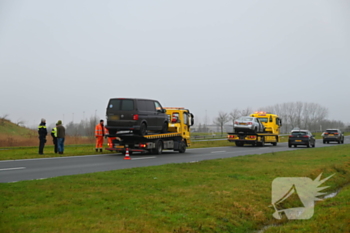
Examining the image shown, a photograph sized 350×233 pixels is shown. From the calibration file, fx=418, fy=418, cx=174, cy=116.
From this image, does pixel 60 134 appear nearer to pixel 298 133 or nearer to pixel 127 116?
pixel 127 116

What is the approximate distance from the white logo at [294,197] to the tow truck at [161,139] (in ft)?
34.6

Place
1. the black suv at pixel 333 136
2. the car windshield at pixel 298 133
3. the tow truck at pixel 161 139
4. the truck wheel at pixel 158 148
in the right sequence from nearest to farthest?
the tow truck at pixel 161 139 < the truck wheel at pixel 158 148 < the car windshield at pixel 298 133 < the black suv at pixel 333 136

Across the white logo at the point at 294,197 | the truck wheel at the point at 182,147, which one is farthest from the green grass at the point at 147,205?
the truck wheel at the point at 182,147

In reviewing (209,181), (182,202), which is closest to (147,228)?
(182,202)

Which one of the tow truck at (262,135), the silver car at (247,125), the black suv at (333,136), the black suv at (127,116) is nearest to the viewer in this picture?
the black suv at (127,116)

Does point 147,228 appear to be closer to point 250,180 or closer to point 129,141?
point 250,180

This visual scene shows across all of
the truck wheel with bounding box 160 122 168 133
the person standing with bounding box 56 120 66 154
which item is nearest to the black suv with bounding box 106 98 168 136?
the truck wheel with bounding box 160 122 168 133

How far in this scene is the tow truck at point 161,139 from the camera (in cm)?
2323

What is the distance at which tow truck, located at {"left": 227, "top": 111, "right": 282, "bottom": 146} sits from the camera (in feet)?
122

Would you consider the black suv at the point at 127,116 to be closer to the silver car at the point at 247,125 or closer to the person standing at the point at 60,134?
the person standing at the point at 60,134

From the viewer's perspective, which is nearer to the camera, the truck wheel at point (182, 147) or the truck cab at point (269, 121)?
the truck wheel at point (182, 147)

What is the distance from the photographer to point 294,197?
11312mm

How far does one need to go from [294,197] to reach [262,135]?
90.4ft

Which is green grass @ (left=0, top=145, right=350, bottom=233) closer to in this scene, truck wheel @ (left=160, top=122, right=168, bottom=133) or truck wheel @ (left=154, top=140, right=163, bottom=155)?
→ truck wheel @ (left=154, top=140, right=163, bottom=155)
